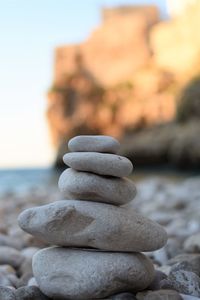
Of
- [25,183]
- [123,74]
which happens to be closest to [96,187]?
[25,183]

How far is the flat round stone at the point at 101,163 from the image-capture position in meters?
2.04

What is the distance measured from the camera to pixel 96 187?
6.81 ft

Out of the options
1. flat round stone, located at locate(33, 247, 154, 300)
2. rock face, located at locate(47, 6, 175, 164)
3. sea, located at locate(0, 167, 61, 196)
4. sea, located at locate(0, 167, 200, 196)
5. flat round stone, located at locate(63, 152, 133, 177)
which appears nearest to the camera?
flat round stone, located at locate(33, 247, 154, 300)

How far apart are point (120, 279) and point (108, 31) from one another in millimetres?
45302

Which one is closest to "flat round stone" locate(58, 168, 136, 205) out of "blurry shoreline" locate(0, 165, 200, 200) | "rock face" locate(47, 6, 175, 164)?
"blurry shoreline" locate(0, 165, 200, 200)

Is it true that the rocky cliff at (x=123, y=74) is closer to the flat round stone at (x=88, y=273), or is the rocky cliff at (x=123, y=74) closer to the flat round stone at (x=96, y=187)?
the flat round stone at (x=96, y=187)

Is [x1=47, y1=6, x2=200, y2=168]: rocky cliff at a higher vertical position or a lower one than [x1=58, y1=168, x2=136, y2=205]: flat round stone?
lower

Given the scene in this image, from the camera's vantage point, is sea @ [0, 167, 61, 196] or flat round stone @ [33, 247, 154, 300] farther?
sea @ [0, 167, 61, 196]

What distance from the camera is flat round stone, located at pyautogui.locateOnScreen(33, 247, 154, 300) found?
1901 millimetres

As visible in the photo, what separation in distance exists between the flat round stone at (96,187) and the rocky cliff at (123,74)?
26293 millimetres

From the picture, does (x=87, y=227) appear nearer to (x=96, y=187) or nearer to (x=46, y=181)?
(x=96, y=187)

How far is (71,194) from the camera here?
2156mm

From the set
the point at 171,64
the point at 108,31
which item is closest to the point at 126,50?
the point at 108,31

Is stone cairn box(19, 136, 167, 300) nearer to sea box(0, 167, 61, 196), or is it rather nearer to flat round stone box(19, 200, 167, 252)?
flat round stone box(19, 200, 167, 252)
